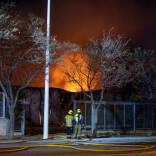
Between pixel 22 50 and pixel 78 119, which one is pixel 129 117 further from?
pixel 22 50

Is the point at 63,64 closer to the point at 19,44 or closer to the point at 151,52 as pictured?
the point at 19,44

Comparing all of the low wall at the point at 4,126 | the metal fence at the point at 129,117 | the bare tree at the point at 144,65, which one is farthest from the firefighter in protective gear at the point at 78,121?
the bare tree at the point at 144,65

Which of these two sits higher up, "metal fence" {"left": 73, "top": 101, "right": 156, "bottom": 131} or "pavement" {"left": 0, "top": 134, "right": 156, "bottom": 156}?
"metal fence" {"left": 73, "top": 101, "right": 156, "bottom": 131}

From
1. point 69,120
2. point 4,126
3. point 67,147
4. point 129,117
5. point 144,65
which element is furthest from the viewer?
point 144,65

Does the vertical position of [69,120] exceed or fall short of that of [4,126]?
it exceeds it

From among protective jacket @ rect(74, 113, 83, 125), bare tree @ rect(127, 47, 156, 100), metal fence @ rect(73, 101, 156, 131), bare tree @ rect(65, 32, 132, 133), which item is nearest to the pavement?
protective jacket @ rect(74, 113, 83, 125)

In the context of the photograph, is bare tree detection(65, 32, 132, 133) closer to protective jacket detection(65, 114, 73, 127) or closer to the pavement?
protective jacket detection(65, 114, 73, 127)

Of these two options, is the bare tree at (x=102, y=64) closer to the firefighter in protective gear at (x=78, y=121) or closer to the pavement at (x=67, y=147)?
the firefighter in protective gear at (x=78, y=121)

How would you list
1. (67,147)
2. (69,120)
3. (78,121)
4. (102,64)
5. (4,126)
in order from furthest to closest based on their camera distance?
(4,126) → (102,64) → (69,120) → (78,121) → (67,147)

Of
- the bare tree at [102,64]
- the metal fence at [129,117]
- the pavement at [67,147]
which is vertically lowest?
the pavement at [67,147]

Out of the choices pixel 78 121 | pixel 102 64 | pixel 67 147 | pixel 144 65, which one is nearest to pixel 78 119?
pixel 78 121

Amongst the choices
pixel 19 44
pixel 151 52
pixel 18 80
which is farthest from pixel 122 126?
pixel 19 44

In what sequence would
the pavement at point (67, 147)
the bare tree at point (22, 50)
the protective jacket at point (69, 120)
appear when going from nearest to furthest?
the pavement at point (67, 147) < the bare tree at point (22, 50) < the protective jacket at point (69, 120)

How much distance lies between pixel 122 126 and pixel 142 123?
168cm
